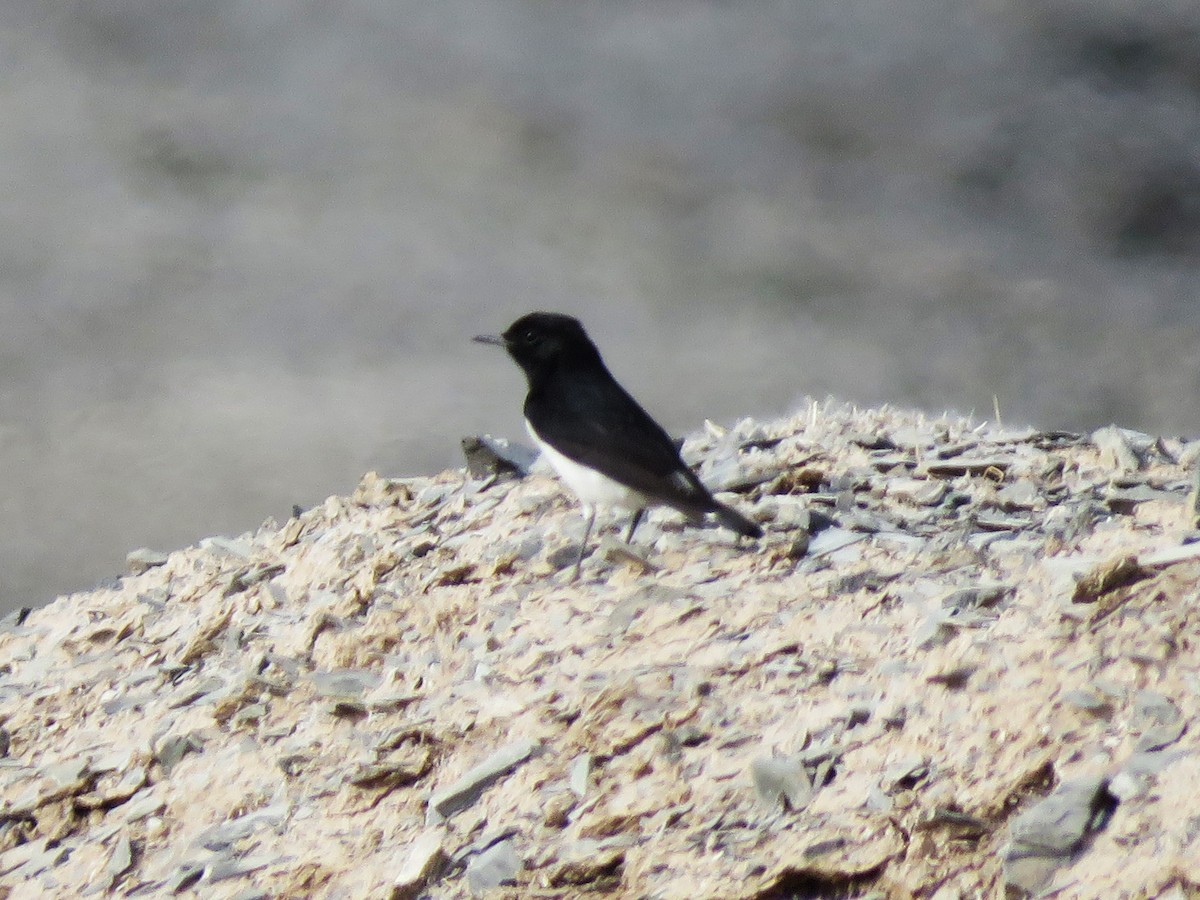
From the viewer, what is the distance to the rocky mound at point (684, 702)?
4.39 metres

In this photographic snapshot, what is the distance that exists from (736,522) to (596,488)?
0.67m

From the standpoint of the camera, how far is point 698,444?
8.35 m

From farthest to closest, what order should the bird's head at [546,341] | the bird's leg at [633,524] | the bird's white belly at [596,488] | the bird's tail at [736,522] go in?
the bird's head at [546,341], the bird's leg at [633,524], the bird's white belly at [596,488], the bird's tail at [736,522]

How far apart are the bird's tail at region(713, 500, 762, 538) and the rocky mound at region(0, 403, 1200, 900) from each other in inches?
3.9

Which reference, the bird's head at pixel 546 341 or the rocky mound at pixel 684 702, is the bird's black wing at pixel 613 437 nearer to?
the bird's head at pixel 546 341

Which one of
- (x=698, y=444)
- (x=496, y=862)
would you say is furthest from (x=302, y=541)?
(x=496, y=862)

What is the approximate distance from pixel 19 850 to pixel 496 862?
2.44 metres

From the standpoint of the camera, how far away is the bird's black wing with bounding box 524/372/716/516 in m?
6.29

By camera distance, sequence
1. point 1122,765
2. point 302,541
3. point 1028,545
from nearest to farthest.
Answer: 1. point 1122,765
2. point 1028,545
3. point 302,541

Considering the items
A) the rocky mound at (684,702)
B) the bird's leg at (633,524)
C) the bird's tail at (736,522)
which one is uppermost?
the bird's leg at (633,524)

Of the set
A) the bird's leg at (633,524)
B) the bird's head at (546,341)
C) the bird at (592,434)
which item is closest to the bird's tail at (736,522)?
the bird at (592,434)

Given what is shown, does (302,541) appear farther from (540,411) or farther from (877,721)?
(877,721)

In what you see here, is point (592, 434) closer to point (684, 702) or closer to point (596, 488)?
point (596, 488)

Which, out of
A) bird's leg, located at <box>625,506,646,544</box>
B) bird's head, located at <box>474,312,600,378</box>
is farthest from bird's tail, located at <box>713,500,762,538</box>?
bird's head, located at <box>474,312,600,378</box>
